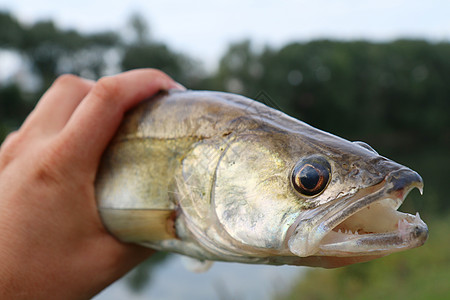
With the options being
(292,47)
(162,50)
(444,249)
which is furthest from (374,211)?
(292,47)

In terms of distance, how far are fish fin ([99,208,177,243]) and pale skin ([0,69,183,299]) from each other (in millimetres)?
73

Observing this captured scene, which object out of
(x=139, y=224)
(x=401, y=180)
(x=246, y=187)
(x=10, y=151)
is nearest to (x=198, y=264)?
(x=139, y=224)

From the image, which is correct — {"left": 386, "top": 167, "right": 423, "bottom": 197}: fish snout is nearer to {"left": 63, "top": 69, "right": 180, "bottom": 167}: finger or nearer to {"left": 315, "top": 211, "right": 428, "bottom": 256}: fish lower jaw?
{"left": 315, "top": 211, "right": 428, "bottom": 256}: fish lower jaw

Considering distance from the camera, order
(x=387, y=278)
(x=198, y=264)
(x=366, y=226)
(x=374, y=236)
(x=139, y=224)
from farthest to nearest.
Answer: (x=387, y=278)
(x=198, y=264)
(x=139, y=224)
(x=366, y=226)
(x=374, y=236)

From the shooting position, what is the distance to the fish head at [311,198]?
1.68 metres

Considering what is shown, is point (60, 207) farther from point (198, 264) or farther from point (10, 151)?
point (198, 264)

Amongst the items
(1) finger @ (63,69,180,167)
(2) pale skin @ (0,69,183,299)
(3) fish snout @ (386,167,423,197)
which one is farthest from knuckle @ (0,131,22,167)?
(3) fish snout @ (386,167,423,197)

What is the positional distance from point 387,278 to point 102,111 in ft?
26.6

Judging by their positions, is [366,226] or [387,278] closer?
[366,226]

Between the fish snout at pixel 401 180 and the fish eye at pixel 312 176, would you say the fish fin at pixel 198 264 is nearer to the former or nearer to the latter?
the fish eye at pixel 312 176

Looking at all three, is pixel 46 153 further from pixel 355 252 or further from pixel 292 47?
pixel 292 47

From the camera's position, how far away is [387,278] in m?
8.70

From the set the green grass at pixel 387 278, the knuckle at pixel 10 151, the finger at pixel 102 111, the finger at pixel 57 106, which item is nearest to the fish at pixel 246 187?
the finger at pixel 102 111

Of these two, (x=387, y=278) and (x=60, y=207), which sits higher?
(x=60, y=207)
